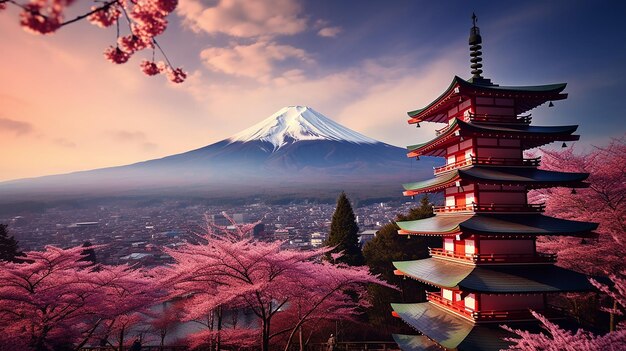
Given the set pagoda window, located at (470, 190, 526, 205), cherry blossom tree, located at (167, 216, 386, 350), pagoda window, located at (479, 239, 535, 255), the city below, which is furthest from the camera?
the city below

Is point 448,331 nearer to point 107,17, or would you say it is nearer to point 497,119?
point 497,119

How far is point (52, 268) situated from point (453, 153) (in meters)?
15.6

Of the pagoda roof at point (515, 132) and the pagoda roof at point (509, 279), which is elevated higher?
the pagoda roof at point (515, 132)

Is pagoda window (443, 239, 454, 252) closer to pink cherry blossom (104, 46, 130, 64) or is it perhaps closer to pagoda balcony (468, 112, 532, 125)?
pagoda balcony (468, 112, 532, 125)

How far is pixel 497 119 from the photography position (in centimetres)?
1198

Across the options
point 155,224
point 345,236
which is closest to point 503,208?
point 345,236

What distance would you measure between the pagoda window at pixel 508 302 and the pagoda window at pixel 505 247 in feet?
4.35

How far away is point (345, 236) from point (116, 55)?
22.7m

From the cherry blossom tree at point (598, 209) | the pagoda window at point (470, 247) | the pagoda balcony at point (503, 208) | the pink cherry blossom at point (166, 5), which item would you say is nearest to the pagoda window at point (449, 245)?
the pagoda window at point (470, 247)

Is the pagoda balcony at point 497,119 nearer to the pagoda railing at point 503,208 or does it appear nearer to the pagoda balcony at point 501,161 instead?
the pagoda balcony at point 501,161

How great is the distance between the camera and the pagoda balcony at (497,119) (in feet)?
38.8

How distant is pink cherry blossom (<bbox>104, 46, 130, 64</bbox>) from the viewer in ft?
10.9

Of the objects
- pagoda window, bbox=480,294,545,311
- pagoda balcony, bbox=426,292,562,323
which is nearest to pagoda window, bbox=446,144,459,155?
pagoda window, bbox=480,294,545,311

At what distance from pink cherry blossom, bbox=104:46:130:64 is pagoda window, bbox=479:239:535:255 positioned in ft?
35.7
